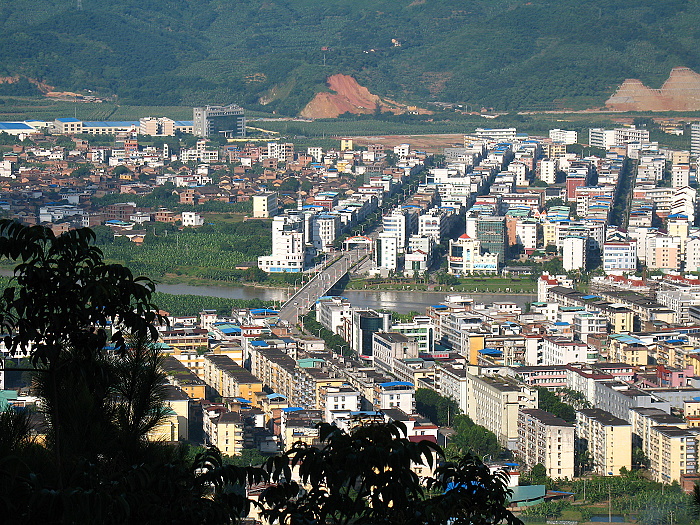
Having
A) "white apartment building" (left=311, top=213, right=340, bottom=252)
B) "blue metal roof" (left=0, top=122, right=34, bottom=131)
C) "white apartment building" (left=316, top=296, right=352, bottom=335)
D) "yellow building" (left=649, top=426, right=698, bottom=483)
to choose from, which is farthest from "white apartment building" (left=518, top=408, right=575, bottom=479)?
"blue metal roof" (left=0, top=122, right=34, bottom=131)

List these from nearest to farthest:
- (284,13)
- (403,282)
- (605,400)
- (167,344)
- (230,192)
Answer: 1. (605,400)
2. (167,344)
3. (403,282)
4. (230,192)
5. (284,13)

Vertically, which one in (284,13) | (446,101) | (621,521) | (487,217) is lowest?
(621,521)

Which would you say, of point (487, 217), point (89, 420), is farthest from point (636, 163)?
point (89, 420)

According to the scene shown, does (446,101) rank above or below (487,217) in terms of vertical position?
above

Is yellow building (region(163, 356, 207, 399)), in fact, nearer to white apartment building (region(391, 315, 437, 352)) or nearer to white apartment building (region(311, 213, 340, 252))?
white apartment building (region(391, 315, 437, 352))

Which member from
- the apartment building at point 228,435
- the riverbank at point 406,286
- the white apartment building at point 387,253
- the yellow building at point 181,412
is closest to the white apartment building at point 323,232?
the white apartment building at point 387,253

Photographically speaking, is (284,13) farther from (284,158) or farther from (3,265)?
(3,265)

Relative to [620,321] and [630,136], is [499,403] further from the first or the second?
[630,136]
